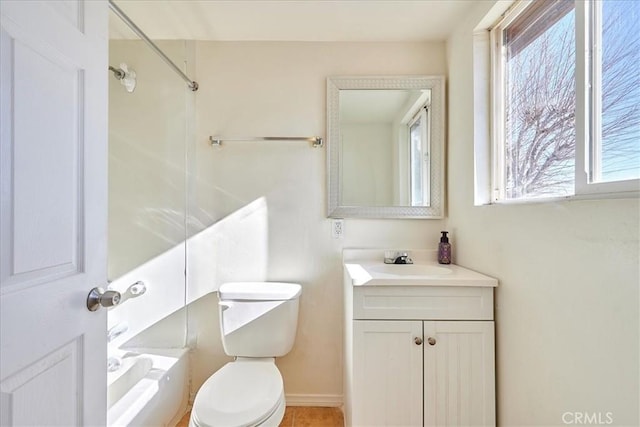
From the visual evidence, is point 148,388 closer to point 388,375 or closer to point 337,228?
point 388,375

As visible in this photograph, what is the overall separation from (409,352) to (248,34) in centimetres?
185

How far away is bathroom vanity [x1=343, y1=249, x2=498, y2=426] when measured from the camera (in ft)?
4.06

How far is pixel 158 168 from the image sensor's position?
1727 millimetres

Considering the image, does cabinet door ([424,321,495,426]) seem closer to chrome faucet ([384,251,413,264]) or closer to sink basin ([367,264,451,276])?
sink basin ([367,264,451,276])

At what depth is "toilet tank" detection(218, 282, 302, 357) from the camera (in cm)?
160

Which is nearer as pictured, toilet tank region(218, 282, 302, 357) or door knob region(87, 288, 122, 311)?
door knob region(87, 288, 122, 311)

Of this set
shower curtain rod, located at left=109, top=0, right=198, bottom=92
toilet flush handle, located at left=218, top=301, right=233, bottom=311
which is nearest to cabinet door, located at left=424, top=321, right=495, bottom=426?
toilet flush handle, located at left=218, top=301, right=233, bottom=311

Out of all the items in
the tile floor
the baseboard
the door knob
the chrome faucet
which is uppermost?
the door knob

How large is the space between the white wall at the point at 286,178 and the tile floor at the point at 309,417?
63mm

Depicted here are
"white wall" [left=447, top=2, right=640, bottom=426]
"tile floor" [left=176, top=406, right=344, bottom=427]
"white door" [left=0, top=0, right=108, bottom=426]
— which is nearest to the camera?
"white door" [left=0, top=0, right=108, bottom=426]

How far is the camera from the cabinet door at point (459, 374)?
1234 millimetres

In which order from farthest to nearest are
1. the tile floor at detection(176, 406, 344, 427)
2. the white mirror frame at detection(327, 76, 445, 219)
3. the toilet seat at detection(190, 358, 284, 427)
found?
the white mirror frame at detection(327, 76, 445, 219) → the tile floor at detection(176, 406, 344, 427) → the toilet seat at detection(190, 358, 284, 427)

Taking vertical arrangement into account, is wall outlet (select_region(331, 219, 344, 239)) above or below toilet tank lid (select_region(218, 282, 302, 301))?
above

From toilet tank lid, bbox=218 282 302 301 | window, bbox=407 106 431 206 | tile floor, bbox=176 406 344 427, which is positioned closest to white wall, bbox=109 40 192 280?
toilet tank lid, bbox=218 282 302 301
